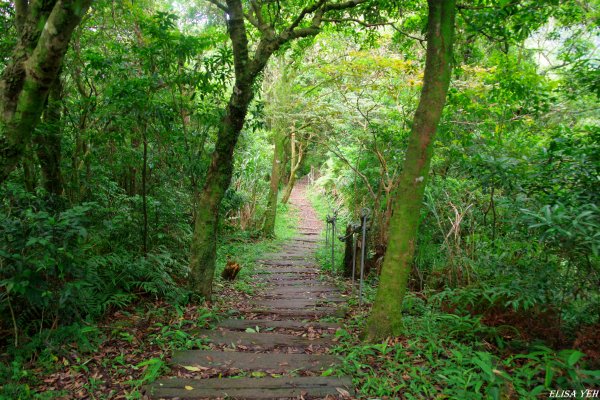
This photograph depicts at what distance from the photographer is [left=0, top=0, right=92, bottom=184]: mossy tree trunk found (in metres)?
2.39

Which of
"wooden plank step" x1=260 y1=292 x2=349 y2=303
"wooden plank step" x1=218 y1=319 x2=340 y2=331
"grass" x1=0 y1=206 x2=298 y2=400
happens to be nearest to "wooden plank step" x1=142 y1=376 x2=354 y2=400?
"grass" x1=0 y1=206 x2=298 y2=400

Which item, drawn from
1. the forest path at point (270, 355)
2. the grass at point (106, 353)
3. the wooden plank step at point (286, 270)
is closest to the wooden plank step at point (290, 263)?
the wooden plank step at point (286, 270)

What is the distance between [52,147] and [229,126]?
2173 mm

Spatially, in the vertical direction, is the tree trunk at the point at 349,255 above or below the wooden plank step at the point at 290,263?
above

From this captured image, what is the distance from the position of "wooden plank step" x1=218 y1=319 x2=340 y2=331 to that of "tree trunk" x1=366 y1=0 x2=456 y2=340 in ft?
2.45

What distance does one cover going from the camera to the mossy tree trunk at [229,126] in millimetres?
4785

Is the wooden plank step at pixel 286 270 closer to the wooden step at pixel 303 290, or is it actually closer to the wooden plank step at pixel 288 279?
the wooden plank step at pixel 288 279

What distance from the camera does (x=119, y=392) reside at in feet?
10.1

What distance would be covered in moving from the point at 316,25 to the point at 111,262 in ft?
14.0

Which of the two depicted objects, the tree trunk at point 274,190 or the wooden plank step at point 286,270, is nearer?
the wooden plank step at point 286,270

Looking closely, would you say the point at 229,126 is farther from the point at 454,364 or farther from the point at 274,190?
the point at 274,190

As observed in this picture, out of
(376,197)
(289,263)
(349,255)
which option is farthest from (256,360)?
(289,263)

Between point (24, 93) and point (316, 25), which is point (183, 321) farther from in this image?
point (316, 25)

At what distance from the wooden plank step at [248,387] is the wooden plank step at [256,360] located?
10.4 inches
